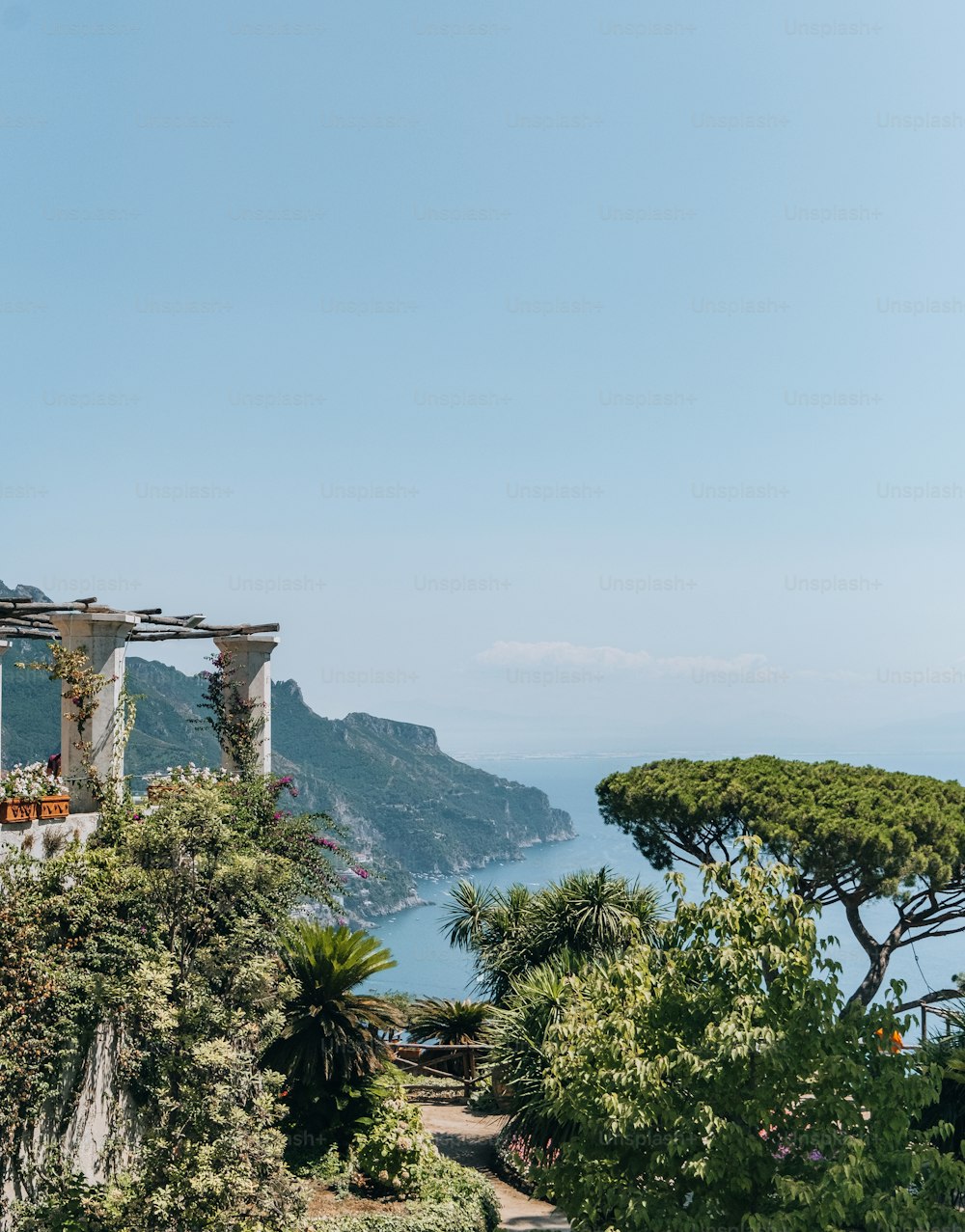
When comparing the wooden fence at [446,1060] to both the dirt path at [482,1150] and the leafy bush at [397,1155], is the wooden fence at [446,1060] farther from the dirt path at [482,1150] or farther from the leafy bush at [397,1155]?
the leafy bush at [397,1155]

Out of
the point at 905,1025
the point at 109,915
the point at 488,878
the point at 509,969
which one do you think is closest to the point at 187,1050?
the point at 109,915

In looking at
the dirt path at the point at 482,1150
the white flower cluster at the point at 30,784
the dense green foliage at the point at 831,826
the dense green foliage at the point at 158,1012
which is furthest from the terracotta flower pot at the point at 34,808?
the dense green foliage at the point at 831,826

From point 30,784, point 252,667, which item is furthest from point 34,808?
point 252,667

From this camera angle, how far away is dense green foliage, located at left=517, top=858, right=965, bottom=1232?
835cm

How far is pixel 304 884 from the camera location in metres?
13.8

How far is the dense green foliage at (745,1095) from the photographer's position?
8352mm

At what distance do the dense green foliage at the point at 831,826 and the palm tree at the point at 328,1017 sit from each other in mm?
7600

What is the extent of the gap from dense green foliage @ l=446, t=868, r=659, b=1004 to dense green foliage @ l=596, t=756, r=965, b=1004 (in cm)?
256

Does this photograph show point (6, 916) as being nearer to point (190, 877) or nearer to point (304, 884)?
point (190, 877)

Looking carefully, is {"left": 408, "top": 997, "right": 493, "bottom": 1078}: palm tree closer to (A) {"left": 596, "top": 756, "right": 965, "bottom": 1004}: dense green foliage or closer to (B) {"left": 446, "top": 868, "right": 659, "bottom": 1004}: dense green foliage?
(B) {"left": 446, "top": 868, "right": 659, "bottom": 1004}: dense green foliage

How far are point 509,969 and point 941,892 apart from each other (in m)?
8.66

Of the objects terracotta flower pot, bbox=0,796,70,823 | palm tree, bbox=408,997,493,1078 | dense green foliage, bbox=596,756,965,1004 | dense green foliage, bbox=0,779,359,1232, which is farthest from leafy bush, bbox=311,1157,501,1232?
dense green foliage, bbox=596,756,965,1004

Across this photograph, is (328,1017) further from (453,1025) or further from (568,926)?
(453,1025)

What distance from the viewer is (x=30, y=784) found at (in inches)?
427
